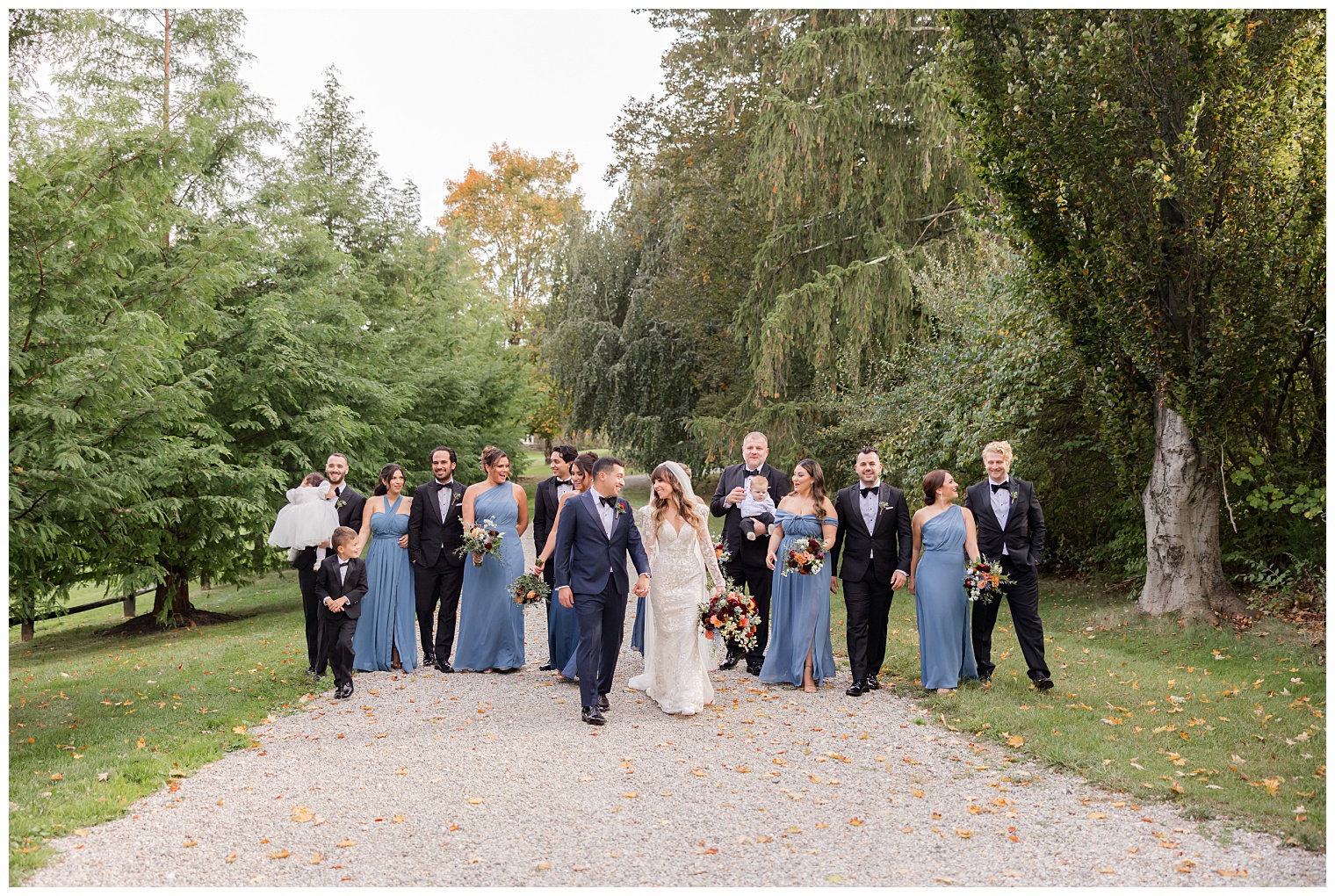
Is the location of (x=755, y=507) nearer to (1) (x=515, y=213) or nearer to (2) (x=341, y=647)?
(2) (x=341, y=647)

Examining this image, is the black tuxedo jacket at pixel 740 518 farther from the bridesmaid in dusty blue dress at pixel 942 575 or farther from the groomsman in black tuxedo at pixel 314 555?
the groomsman in black tuxedo at pixel 314 555

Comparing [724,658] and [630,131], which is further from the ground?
[630,131]

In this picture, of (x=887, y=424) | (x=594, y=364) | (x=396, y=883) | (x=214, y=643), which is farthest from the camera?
(x=594, y=364)

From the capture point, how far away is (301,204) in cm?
1925

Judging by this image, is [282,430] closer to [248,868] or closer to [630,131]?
[248,868]

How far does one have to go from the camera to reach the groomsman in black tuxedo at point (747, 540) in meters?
9.23

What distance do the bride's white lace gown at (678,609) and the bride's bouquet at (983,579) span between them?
6.53 feet

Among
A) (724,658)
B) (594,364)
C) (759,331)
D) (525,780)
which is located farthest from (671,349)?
(525,780)

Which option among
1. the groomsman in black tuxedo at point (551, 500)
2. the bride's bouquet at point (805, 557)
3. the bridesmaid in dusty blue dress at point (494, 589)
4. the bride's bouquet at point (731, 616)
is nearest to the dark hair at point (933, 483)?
the bride's bouquet at point (805, 557)

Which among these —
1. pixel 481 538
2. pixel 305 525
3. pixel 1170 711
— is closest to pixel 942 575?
pixel 1170 711

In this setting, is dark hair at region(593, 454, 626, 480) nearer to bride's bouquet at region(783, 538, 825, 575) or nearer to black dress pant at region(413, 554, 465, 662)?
bride's bouquet at region(783, 538, 825, 575)

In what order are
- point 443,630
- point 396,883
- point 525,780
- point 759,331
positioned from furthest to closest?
point 759,331, point 443,630, point 525,780, point 396,883

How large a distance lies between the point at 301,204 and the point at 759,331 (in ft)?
28.9

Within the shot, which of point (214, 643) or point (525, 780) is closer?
point (525, 780)
